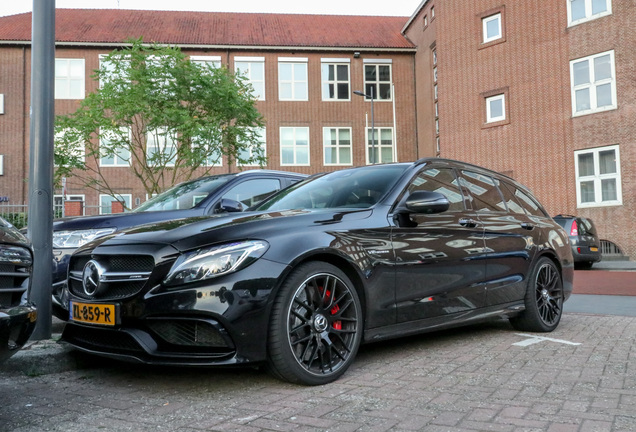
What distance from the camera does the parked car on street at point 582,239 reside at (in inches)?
664

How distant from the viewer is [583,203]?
22.4m

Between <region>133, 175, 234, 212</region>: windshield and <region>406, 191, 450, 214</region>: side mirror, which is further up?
<region>133, 175, 234, 212</region>: windshield

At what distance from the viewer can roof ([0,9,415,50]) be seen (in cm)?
3148

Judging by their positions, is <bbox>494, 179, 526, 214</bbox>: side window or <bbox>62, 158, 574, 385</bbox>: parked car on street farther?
<bbox>494, 179, 526, 214</bbox>: side window

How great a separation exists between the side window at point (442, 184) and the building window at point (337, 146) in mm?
26756

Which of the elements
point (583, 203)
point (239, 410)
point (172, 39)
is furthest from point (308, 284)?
point (172, 39)

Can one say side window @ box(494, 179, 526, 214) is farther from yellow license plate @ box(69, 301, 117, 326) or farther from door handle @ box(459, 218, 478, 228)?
yellow license plate @ box(69, 301, 117, 326)

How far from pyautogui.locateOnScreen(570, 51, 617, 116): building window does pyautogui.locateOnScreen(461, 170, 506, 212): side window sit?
18087mm

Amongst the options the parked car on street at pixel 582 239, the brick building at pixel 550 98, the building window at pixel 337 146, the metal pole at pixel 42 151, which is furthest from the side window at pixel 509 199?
the building window at pixel 337 146

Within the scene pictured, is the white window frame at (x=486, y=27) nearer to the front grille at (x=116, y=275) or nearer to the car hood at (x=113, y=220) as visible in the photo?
the car hood at (x=113, y=220)

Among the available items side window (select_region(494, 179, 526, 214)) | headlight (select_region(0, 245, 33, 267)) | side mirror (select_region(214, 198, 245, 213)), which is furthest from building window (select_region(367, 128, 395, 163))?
headlight (select_region(0, 245, 33, 267))

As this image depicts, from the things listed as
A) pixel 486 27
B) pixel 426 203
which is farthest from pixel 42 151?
pixel 486 27

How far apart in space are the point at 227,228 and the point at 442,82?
964 inches

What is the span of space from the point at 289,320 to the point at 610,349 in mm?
3052
